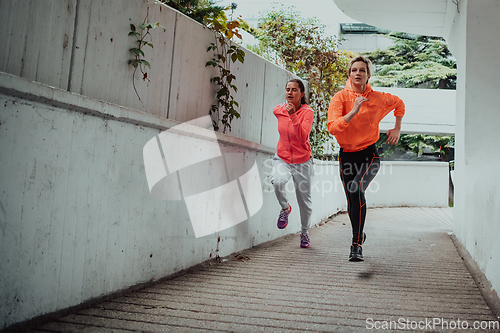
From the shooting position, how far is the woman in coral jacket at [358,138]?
426cm

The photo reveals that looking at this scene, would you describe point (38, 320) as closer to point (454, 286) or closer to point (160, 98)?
point (160, 98)

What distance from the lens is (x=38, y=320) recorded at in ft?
7.31

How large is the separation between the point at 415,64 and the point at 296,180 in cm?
2079

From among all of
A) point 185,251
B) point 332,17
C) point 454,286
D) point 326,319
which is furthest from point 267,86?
point 332,17

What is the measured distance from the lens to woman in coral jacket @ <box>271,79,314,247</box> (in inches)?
201

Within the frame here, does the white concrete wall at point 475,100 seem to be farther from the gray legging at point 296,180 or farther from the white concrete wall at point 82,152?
the white concrete wall at point 82,152

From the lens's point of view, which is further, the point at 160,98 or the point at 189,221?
the point at 189,221

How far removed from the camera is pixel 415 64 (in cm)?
2302

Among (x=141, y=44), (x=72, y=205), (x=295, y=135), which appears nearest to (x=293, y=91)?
(x=295, y=135)

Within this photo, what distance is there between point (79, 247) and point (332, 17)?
84.1 feet

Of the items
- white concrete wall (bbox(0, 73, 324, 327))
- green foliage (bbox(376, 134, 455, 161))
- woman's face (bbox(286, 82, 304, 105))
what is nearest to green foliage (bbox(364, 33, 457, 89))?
green foliage (bbox(376, 134, 455, 161))

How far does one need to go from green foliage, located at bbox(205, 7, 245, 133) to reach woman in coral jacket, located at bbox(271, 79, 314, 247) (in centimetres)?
75

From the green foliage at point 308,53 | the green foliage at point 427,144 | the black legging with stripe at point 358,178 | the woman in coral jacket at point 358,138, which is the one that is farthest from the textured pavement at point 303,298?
the green foliage at point 427,144

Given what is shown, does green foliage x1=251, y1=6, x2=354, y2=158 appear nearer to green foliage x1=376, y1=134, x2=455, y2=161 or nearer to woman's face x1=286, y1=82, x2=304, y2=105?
woman's face x1=286, y1=82, x2=304, y2=105
